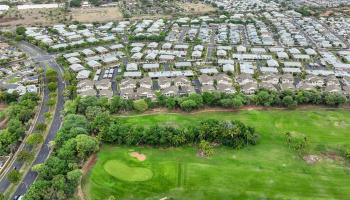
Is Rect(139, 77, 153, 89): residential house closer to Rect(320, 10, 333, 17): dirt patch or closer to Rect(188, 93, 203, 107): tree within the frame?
Rect(188, 93, 203, 107): tree

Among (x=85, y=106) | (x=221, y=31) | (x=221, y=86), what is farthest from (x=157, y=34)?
(x=85, y=106)

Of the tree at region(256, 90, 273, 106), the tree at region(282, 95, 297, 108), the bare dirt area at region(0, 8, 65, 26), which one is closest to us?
the tree at region(282, 95, 297, 108)

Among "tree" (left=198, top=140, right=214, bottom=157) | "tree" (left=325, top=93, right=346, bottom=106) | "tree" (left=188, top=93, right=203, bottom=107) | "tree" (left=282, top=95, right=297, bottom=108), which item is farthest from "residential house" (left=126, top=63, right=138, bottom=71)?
"tree" (left=325, top=93, right=346, bottom=106)

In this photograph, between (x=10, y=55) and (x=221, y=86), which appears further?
(x=10, y=55)

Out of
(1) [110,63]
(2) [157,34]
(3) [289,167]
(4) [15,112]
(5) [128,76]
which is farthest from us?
(2) [157,34]

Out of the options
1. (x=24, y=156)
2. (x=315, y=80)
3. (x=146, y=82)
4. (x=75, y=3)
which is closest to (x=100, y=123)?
(x=24, y=156)

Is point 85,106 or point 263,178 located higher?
point 85,106

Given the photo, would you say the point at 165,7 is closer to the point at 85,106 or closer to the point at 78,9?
the point at 78,9

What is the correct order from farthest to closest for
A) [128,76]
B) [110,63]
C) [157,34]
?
[157,34], [110,63], [128,76]

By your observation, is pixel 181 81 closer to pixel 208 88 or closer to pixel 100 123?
pixel 208 88
